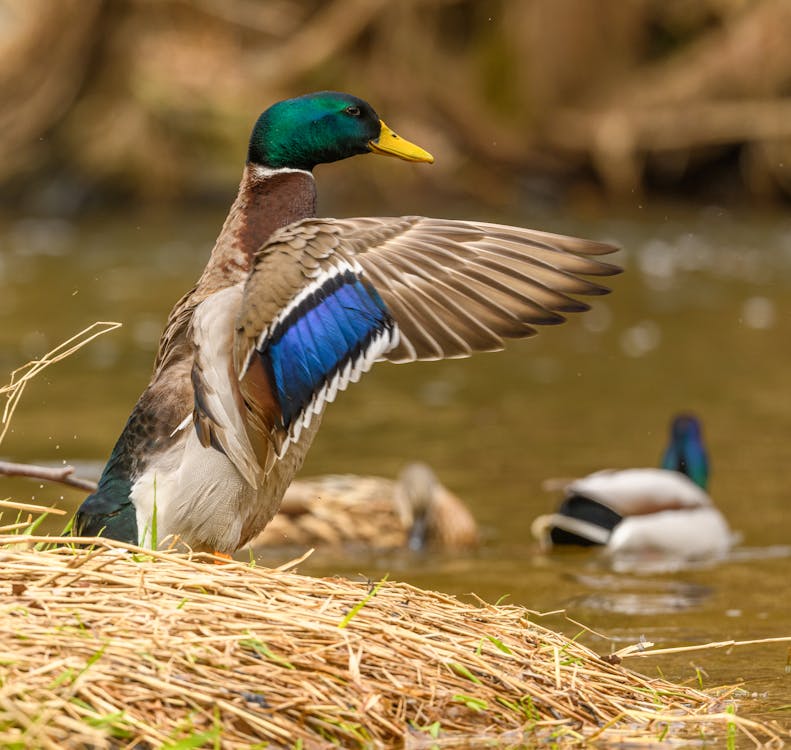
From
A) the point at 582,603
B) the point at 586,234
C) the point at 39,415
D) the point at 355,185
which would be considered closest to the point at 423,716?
the point at 582,603

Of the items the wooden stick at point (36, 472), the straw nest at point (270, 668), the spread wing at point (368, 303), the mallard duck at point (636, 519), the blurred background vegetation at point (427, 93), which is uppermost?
the blurred background vegetation at point (427, 93)

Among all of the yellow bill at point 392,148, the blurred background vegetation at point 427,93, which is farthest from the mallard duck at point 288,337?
the blurred background vegetation at point 427,93

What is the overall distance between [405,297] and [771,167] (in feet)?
60.6

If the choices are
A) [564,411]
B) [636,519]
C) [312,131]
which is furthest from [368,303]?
[564,411]

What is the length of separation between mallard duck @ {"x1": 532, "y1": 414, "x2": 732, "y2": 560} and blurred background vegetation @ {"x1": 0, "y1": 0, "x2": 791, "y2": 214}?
1430cm

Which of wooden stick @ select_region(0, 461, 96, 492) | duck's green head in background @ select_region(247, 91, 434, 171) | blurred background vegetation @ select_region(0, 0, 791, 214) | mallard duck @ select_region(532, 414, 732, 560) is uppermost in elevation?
blurred background vegetation @ select_region(0, 0, 791, 214)

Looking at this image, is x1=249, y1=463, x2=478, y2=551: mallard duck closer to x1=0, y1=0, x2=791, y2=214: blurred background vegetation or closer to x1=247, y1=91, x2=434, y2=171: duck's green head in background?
x1=247, y1=91, x2=434, y2=171: duck's green head in background

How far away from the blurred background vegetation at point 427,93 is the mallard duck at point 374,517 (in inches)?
560

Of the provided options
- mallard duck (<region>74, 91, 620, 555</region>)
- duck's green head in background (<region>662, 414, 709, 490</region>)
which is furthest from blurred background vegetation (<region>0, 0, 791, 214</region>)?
mallard duck (<region>74, 91, 620, 555</region>)

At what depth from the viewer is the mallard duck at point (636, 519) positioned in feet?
23.4

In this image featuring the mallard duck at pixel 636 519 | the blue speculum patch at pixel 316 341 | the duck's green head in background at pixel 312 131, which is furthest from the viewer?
the mallard duck at pixel 636 519

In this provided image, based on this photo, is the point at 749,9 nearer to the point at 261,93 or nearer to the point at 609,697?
the point at 261,93

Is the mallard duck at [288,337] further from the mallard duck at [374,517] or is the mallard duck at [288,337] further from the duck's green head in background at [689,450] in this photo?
the duck's green head in background at [689,450]

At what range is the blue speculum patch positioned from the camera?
3727mm
